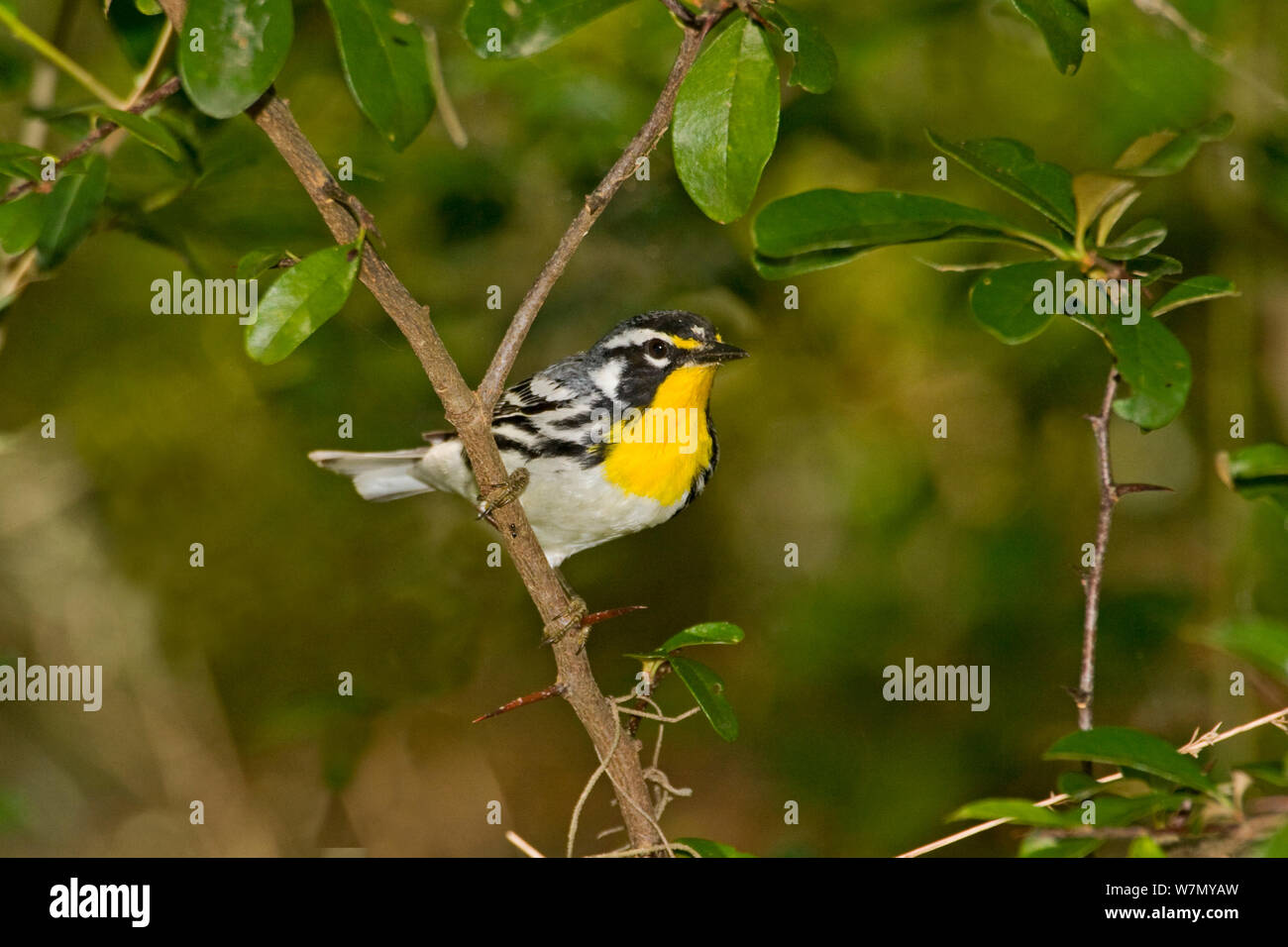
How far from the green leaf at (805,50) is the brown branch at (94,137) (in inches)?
36.5

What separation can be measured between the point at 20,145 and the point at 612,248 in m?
2.99

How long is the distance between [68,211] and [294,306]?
49 centimetres

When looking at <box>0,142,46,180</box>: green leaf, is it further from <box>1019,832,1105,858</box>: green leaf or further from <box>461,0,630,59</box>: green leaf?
<box>1019,832,1105,858</box>: green leaf

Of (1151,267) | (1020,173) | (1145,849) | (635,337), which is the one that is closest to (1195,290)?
(1151,267)

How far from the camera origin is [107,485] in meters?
5.17

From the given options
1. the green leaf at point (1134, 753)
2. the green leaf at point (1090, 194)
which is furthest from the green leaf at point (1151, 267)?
the green leaf at point (1134, 753)

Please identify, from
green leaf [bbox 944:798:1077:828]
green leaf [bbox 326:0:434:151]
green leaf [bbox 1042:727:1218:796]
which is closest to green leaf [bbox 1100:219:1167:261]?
green leaf [bbox 1042:727:1218:796]

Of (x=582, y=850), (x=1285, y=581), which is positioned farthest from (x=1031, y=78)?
(x=582, y=850)

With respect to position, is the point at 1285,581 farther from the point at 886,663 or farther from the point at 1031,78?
the point at 1031,78

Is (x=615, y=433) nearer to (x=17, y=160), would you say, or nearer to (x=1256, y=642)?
(x=17, y=160)

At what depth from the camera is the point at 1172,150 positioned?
1.54m

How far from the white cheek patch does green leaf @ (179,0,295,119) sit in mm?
1952

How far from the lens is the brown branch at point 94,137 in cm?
168

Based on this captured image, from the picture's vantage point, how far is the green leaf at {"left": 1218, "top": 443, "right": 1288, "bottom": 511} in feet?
4.63
